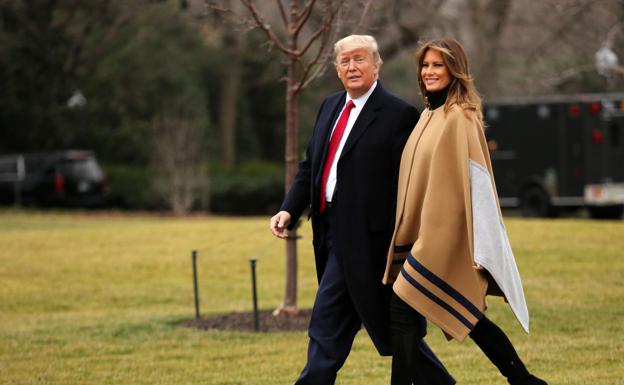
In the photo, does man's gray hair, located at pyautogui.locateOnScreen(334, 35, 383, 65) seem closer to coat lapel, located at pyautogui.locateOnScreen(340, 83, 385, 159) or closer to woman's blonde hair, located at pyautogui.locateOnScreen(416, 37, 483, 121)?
coat lapel, located at pyautogui.locateOnScreen(340, 83, 385, 159)

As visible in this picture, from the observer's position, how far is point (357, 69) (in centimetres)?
616

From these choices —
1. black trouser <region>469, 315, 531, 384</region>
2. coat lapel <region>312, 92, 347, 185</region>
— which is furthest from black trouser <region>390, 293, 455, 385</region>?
coat lapel <region>312, 92, 347, 185</region>

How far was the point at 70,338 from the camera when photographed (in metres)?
10.4

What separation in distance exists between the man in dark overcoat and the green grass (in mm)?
1785

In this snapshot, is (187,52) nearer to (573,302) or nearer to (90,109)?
(90,109)

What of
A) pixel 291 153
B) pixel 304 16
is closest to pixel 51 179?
pixel 291 153

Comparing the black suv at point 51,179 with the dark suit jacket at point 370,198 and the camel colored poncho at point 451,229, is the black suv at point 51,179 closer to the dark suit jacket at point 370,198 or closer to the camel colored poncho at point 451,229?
the dark suit jacket at point 370,198

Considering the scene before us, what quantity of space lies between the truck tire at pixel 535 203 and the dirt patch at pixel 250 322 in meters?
15.2

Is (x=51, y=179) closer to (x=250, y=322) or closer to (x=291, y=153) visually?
(x=250, y=322)

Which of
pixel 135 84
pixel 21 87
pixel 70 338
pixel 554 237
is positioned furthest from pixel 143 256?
pixel 135 84

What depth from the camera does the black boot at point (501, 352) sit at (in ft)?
20.2

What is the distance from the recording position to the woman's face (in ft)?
19.4

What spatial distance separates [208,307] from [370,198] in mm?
6938

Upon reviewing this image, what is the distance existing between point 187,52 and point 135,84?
95.5 inches
